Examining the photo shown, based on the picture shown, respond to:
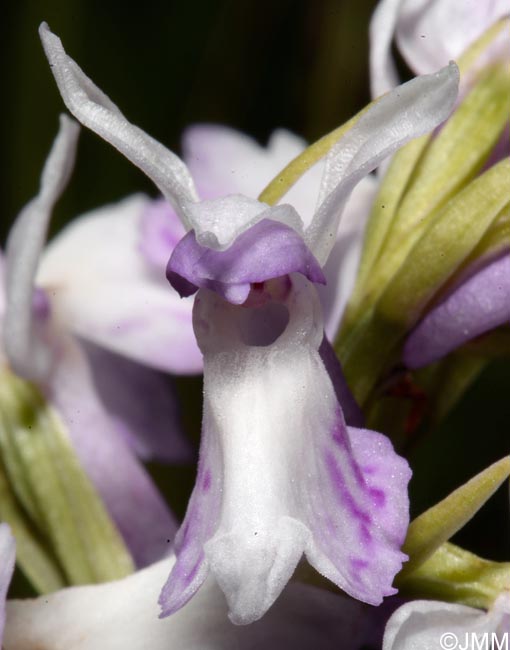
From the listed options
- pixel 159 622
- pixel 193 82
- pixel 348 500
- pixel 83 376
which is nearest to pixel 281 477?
pixel 348 500

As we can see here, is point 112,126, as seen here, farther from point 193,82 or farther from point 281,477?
point 193,82

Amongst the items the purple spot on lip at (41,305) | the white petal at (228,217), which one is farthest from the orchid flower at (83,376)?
the white petal at (228,217)

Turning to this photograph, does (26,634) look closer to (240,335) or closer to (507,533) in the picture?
(240,335)

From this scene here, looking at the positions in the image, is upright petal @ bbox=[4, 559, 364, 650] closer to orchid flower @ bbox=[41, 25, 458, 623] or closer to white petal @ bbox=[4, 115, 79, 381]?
orchid flower @ bbox=[41, 25, 458, 623]

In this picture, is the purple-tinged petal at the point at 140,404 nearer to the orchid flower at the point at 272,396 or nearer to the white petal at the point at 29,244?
the white petal at the point at 29,244

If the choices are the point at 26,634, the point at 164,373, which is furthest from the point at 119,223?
the point at 26,634

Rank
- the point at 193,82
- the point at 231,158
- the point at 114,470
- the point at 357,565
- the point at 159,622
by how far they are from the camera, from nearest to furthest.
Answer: the point at 357,565 → the point at 159,622 → the point at 114,470 → the point at 231,158 → the point at 193,82
